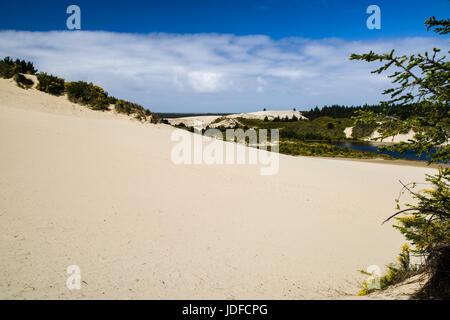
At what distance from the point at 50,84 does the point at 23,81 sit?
1485mm

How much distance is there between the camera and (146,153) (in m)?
9.24

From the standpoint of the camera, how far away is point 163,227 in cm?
450

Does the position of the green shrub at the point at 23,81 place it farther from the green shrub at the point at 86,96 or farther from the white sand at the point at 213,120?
the white sand at the point at 213,120

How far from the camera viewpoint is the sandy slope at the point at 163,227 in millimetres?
3066

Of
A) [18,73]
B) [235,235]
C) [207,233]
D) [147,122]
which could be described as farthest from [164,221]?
[18,73]

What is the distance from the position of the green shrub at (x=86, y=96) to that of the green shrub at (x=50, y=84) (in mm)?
488

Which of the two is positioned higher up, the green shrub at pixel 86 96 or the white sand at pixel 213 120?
the white sand at pixel 213 120

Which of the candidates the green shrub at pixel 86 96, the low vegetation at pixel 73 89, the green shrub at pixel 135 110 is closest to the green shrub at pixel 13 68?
the low vegetation at pixel 73 89

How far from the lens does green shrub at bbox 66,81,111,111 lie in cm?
1517

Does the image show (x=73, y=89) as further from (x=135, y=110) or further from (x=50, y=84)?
(x=135, y=110)

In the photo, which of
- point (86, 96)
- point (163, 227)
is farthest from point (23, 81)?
point (163, 227)
